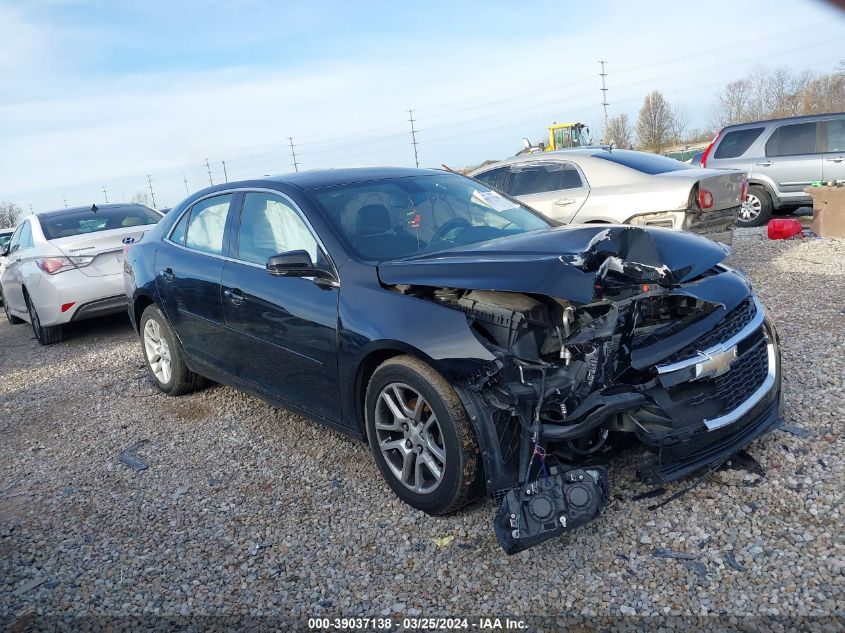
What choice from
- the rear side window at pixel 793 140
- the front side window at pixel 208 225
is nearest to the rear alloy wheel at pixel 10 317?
the front side window at pixel 208 225

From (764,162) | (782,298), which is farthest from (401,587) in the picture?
(764,162)

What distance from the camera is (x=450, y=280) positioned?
3090 millimetres

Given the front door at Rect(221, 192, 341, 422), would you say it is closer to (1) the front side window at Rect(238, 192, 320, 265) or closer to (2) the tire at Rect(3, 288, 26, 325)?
(1) the front side window at Rect(238, 192, 320, 265)

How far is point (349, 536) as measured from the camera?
10.6 feet

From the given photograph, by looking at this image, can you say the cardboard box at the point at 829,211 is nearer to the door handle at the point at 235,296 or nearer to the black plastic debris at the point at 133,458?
the door handle at the point at 235,296

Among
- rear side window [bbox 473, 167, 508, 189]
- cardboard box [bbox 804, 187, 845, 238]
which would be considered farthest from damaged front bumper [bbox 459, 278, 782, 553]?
cardboard box [bbox 804, 187, 845, 238]

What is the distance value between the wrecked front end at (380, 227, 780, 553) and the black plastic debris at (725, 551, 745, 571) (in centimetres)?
36

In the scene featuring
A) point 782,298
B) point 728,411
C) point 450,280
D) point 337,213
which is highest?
point 337,213

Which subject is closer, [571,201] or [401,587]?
[401,587]

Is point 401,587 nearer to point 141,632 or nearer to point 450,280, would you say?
point 141,632

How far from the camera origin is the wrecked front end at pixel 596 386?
276 cm

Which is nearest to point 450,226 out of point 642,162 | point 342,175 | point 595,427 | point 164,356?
point 342,175

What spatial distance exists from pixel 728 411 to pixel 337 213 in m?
2.28

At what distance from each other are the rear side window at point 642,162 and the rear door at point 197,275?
187 inches
